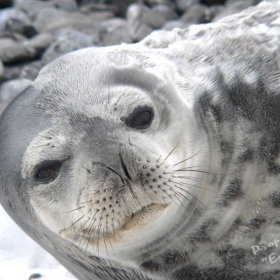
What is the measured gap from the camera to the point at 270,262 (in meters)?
2.83

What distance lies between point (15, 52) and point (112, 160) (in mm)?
5520

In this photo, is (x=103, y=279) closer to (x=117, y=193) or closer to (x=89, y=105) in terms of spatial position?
(x=117, y=193)

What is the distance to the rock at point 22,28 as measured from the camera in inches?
340

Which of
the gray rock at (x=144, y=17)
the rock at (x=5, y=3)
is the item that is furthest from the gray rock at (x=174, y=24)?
the rock at (x=5, y=3)

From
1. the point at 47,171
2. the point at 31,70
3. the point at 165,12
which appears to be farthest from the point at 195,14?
the point at 47,171

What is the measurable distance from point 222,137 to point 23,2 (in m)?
7.97

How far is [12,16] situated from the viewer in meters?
9.03

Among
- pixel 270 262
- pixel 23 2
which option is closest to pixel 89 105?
pixel 270 262

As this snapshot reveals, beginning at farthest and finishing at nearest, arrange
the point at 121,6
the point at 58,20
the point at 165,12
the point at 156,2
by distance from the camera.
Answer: the point at 121,6 < the point at 156,2 < the point at 165,12 < the point at 58,20

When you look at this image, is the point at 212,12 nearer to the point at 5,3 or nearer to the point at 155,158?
the point at 5,3

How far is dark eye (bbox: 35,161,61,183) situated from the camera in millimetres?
2613

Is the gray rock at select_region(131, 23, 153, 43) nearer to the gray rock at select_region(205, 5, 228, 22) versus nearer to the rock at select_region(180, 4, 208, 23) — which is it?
the rock at select_region(180, 4, 208, 23)

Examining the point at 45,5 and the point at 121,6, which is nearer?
the point at 121,6

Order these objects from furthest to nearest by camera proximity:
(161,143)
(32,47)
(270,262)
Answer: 1. (32,47)
2. (270,262)
3. (161,143)
